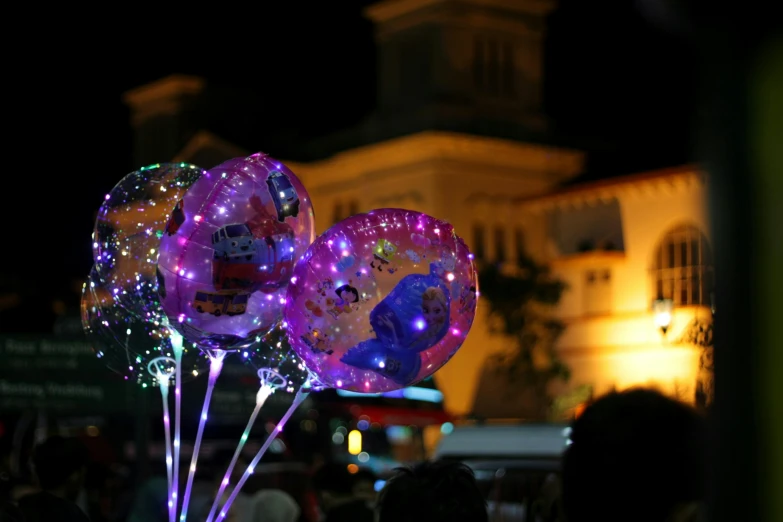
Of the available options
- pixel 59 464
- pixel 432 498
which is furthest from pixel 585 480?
pixel 59 464

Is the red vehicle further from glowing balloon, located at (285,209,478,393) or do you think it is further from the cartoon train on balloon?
glowing balloon, located at (285,209,478,393)

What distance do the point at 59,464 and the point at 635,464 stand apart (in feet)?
12.9

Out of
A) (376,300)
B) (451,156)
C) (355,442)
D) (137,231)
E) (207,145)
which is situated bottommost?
(355,442)

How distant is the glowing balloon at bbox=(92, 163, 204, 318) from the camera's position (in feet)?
17.5

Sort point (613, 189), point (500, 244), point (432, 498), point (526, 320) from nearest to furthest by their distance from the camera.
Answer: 1. point (432, 498)
2. point (526, 320)
3. point (613, 189)
4. point (500, 244)

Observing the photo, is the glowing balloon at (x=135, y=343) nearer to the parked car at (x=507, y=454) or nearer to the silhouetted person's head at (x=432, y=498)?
the silhouetted person's head at (x=432, y=498)

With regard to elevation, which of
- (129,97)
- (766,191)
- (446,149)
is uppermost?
(129,97)

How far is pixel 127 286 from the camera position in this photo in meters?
5.36

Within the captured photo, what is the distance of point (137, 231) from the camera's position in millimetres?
5461

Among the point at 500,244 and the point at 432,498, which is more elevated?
the point at 500,244

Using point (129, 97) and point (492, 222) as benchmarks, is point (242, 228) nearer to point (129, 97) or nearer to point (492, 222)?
point (492, 222)

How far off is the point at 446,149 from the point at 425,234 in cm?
3346

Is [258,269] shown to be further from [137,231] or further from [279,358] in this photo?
[137,231]

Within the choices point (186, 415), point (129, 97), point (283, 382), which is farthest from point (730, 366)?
point (129, 97)
